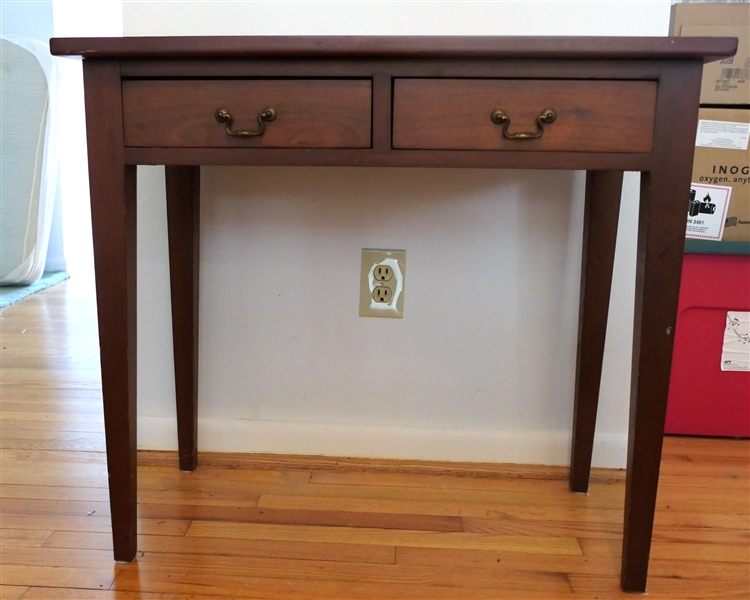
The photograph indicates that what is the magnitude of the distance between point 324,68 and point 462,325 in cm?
61

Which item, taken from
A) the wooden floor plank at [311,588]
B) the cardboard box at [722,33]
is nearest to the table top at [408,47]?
the cardboard box at [722,33]

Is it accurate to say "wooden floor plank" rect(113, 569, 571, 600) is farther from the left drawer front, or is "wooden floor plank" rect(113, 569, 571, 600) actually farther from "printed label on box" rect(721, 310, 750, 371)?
"printed label on box" rect(721, 310, 750, 371)

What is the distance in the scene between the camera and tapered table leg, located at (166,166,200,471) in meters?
1.11

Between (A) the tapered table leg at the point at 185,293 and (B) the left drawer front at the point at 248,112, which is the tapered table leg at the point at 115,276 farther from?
(A) the tapered table leg at the point at 185,293

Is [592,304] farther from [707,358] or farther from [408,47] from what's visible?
[408,47]

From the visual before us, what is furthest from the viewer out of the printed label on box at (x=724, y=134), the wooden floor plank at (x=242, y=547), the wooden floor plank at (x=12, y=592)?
the printed label on box at (x=724, y=134)

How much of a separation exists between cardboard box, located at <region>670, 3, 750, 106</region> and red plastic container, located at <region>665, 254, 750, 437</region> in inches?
13.1

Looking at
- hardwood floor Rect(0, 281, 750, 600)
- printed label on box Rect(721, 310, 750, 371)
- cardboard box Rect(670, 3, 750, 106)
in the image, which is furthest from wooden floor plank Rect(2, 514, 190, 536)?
cardboard box Rect(670, 3, 750, 106)

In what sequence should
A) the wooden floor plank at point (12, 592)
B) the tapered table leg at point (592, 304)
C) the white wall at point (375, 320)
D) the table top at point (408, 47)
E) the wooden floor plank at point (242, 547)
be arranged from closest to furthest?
the table top at point (408, 47) < the wooden floor plank at point (12, 592) < the wooden floor plank at point (242, 547) < the tapered table leg at point (592, 304) < the white wall at point (375, 320)

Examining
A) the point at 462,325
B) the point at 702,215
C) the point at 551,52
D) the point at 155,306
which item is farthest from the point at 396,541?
the point at 702,215

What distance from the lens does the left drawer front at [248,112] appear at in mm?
793

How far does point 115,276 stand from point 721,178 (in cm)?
119

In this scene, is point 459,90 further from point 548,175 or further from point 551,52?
point 548,175

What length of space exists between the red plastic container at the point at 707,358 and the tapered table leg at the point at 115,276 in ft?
3.68
